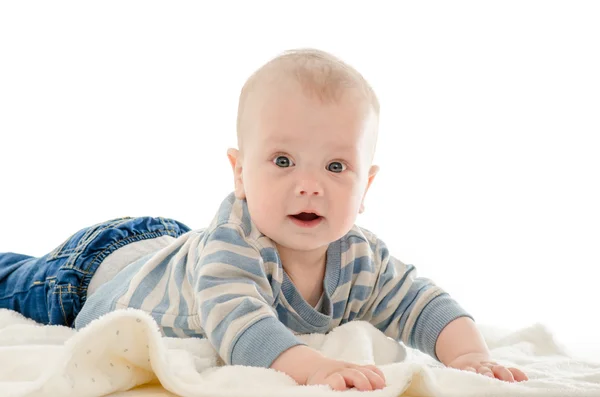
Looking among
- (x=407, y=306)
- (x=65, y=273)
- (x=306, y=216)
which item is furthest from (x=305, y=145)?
(x=65, y=273)

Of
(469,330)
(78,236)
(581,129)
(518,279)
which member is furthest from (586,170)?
(78,236)

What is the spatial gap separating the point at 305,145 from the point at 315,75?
13 centimetres

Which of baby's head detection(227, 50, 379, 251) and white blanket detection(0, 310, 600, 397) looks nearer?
white blanket detection(0, 310, 600, 397)

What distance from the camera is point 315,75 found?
1.39 meters

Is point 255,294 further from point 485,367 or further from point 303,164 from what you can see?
point 485,367

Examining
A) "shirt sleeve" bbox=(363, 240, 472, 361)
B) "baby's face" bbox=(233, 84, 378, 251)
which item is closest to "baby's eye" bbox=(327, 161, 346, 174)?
"baby's face" bbox=(233, 84, 378, 251)

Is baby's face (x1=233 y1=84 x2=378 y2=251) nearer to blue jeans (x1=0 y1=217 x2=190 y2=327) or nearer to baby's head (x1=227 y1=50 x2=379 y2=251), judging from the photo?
baby's head (x1=227 y1=50 x2=379 y2=251)

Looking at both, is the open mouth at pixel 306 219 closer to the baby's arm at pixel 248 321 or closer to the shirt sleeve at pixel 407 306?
the baby's arm at pixel 248 321

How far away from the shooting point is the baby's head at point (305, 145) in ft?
4.48

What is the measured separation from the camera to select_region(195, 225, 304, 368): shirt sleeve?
1243 mm

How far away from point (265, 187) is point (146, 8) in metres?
2.00

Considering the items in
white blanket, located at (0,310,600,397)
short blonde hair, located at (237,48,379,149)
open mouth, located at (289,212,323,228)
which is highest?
short blonde hair, located at (237,48,379,149)

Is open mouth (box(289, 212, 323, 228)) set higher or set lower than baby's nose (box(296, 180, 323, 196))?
lower

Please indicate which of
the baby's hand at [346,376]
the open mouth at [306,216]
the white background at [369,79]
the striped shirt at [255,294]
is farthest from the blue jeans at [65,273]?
the white background at [369,79]
